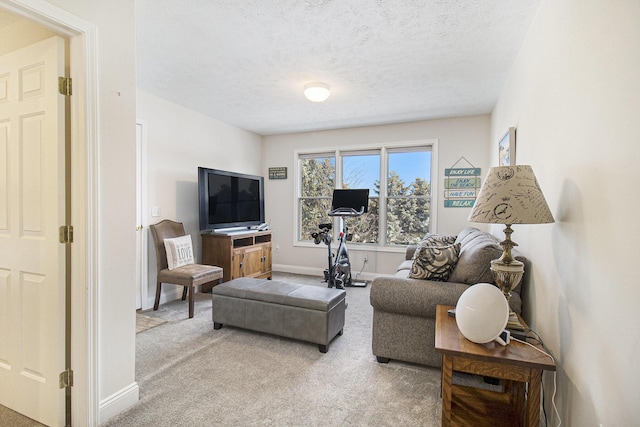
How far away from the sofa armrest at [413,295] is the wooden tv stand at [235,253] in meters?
2.43

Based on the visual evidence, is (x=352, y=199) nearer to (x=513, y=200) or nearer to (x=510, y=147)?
(x=510, y=147)

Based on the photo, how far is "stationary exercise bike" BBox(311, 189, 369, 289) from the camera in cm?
432

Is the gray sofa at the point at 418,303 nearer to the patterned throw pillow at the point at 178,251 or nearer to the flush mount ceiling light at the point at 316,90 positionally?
the flush mount ceiling light at the point at 316,90

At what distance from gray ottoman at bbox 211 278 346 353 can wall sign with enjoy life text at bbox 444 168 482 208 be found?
2.63 meters

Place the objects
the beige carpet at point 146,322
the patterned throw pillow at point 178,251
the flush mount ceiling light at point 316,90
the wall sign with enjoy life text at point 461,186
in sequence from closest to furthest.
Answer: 1. the beige carpet at point 146,322
2. the flush mount ceiling light at point 316,90
3. the patterned throw pillow at point 178,251
4. the wall sign with enjoy life text at point 461,186

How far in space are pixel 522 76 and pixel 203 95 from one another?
327cm

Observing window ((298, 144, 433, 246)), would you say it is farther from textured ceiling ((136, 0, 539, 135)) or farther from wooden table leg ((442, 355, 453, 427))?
wooden table leg ((442, 355, 453, 427))

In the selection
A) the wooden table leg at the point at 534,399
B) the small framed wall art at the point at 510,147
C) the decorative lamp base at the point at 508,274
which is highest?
the small framed wall art at the point at 510,147

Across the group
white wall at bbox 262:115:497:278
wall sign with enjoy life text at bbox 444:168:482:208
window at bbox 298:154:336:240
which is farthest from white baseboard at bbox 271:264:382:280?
wall sign with enjoy life text at bbox 444:168:482:208

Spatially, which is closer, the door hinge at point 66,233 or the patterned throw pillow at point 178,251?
the door hinge at point 66,233

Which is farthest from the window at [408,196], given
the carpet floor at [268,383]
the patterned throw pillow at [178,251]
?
the patterned throw pillow at [178,251]

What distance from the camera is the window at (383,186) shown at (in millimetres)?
4840

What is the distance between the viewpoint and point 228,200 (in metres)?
4.56

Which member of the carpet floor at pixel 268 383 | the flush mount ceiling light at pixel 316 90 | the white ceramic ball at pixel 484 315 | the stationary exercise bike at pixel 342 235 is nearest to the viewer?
the white ceramic ball at pixel 484 315
